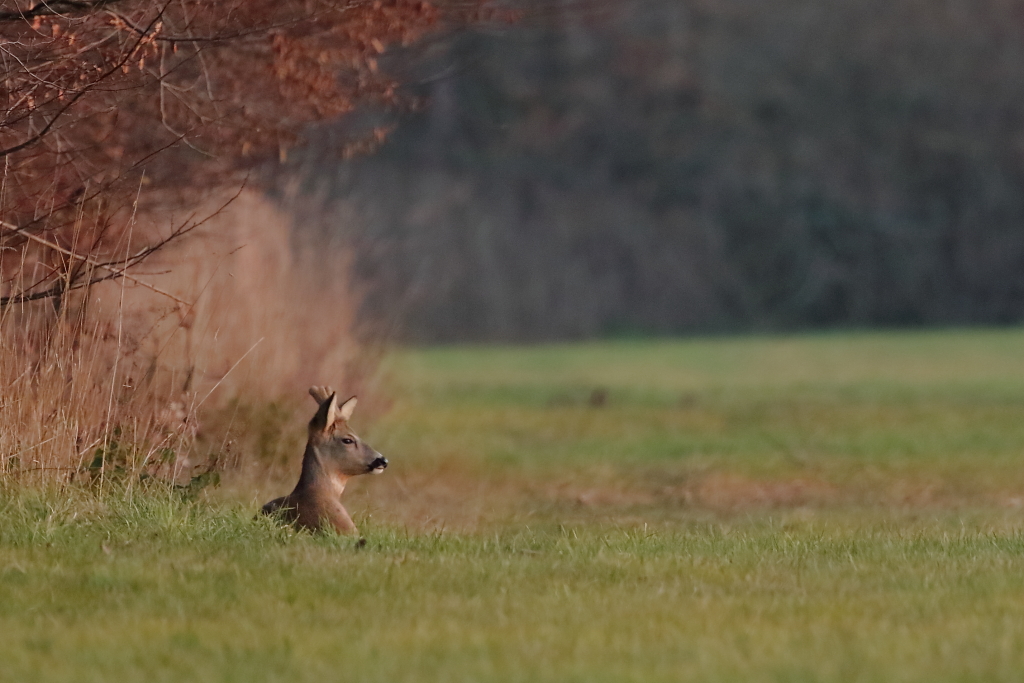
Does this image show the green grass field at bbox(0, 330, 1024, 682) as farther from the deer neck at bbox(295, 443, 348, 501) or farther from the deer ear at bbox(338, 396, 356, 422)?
the deer ear at bbox(338, 396, 356, 422)

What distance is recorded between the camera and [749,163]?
66562mm

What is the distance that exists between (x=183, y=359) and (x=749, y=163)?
53.1m

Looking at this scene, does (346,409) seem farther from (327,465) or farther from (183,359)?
(183,359)

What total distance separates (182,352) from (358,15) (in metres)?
4.53

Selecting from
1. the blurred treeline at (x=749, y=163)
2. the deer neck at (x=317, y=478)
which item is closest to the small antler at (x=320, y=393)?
the deer neck at (x=317, y=478)

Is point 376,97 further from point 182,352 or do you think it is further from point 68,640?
point 68,640

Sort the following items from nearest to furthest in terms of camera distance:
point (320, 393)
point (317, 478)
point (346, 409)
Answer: point (317, 478)
point (346, 409)
point (320, 393)

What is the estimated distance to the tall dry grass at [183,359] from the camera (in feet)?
34.7

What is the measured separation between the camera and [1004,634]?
23.8 ft

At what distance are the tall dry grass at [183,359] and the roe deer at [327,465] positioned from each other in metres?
1.09

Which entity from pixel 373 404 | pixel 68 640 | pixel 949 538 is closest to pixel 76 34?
pixel 68 640

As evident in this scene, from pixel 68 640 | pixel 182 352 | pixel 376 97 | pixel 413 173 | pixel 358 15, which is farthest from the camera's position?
pixel 413 173

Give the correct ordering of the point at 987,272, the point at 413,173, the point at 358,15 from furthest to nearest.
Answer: the point at 987,272, the point at 413,173, the point at 358,15

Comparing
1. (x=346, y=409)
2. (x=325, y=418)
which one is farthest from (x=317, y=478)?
(x=346, y=409)
